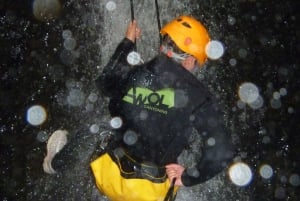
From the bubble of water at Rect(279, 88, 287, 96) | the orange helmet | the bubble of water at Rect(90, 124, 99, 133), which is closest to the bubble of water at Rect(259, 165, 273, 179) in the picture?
the bubble of water at Rect(279, 88, 287, 96)

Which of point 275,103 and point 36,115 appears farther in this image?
point 275,103

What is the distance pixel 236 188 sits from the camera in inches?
163

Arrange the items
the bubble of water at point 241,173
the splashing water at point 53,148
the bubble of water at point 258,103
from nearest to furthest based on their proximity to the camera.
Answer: the splashing water at point 53,148, the bubble of water at point 241,173, the bubble of water at point 258,103

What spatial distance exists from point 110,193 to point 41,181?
1.28 m

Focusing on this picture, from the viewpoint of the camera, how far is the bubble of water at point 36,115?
388cm

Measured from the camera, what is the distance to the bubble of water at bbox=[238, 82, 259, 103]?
4.23 meters

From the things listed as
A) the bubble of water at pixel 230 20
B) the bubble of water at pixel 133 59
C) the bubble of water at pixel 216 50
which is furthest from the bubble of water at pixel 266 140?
the bubble of water at pixel 133 59

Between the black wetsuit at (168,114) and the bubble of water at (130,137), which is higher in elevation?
the black wetsuit at (168,114)

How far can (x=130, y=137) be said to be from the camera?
2656 millimetres

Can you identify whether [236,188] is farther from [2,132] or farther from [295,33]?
[2,132]

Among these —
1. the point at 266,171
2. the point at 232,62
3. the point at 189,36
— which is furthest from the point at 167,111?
the point at 266,171

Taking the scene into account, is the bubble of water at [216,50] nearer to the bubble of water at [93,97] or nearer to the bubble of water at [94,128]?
the bubble of water at [93,97]

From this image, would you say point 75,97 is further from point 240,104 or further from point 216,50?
point 240,104

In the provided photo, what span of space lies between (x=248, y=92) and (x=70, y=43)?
5.52 ft
